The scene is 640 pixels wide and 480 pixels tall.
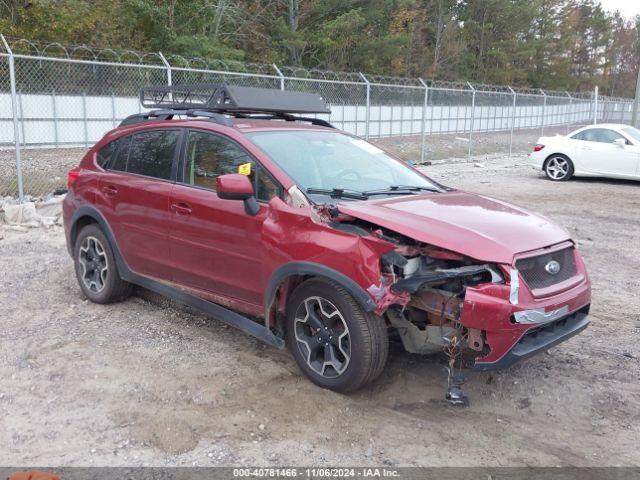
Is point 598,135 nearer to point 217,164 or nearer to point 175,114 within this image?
point 175,114

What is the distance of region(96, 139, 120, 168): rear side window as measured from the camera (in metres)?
5.39

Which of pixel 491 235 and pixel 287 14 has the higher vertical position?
pixel 287 14

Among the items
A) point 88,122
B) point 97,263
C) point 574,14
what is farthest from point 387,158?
point 574,14

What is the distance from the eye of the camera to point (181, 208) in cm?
451

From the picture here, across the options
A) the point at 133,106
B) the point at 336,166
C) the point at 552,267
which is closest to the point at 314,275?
the point at 336,166

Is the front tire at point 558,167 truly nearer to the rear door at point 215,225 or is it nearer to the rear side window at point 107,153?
the rear side window at point 107,153

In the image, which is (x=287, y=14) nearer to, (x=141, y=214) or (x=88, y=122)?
(x=88, y=122)

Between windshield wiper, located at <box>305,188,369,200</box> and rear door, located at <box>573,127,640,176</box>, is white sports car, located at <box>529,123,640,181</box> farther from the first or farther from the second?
windshield wiper, located at <box>305,188,369,200</box>

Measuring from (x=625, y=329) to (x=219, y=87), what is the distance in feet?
13.0

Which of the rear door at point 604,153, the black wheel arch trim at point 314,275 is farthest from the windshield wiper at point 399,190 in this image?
the rear door at point 604,153

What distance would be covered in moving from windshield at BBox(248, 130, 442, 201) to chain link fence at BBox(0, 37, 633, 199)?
646cm

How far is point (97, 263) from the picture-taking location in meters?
5.45

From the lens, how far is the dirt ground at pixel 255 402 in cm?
321

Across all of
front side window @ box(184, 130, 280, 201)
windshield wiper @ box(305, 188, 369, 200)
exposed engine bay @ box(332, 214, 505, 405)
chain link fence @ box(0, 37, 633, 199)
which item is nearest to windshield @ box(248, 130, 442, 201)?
windshield wiper @ box(305, 188, 369, 200)
